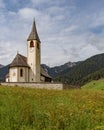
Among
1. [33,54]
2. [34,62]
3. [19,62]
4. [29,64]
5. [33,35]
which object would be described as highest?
[33,35]

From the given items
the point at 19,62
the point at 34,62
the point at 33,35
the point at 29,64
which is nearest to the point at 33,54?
the point at 34,62

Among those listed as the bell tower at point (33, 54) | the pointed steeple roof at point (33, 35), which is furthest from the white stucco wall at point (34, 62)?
the pointed steeple roof at point (33, 35)

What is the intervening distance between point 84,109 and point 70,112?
1.38 meters

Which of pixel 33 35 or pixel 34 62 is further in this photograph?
pixel 33 35

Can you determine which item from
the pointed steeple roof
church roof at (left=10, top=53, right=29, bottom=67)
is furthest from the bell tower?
church roof at (left=10, top=53, right=29, bottom=67)

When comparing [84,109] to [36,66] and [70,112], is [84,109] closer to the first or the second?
[70,112]

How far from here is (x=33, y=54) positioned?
280 ft

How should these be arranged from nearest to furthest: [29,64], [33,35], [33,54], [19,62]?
1. [19,62]
2. [29,64]
3. [33,54]
4. [33,35]

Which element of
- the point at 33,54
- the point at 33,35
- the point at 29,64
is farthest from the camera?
the point at 33,35

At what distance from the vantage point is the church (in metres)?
82.2

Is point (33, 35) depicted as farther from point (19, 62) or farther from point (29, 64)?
point (19, 62)

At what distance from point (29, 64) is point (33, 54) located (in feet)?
9.25

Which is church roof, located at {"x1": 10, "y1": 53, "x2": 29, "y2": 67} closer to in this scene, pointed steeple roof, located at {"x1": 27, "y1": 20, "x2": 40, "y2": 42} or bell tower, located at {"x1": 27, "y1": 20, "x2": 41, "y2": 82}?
bell tower, located at {"x1": 27, "y1": 20, "x2": 41, "y2": 82}

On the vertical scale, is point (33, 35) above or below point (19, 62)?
above
